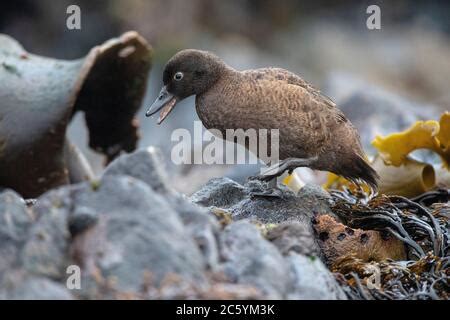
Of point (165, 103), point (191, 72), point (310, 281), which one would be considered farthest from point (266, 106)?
point (310, 281)

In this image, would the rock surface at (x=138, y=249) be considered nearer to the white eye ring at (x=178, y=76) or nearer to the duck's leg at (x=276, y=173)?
the duck's leg at (x=276, y=173)

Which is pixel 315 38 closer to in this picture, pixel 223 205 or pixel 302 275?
pixel 223 205

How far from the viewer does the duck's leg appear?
4672 millimetres

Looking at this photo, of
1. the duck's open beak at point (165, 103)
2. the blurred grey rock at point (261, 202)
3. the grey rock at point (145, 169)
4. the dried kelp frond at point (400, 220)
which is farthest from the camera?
the duck's open beak at point (165, 103)

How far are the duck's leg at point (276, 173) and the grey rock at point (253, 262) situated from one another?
1495 mm

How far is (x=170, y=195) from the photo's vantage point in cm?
319

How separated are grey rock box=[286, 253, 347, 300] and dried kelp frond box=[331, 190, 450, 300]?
0.22 metres

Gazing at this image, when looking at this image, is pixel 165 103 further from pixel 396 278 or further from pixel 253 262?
pixel 253 262

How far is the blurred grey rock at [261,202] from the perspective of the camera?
4512mm

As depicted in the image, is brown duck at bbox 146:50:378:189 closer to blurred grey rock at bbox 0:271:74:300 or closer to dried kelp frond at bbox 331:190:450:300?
dried kelp frond at bbox 331:190:450:300

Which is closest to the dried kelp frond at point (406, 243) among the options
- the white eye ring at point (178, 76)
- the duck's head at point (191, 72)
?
the duck's head at point (191, 72)

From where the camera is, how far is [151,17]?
40.5 ft

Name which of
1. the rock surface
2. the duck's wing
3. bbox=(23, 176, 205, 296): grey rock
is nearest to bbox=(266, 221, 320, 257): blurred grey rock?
the rock surface
